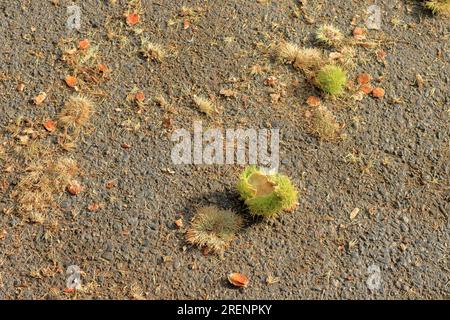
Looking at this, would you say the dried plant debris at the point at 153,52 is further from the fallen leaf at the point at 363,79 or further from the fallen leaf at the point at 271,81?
the fallen leaf at the point at 363,79

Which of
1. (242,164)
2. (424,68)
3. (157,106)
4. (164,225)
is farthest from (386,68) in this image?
(164,225)

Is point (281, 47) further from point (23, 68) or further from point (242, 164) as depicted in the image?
point (23, 68)

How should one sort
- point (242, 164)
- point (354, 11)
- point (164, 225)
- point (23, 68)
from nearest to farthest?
1. point (164, 225)
2. point (242, 164)
3. point (23, 68)
4. point (354, 11)

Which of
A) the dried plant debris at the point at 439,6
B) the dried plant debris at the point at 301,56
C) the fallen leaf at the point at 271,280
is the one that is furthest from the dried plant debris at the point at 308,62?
the fallen leaf at the point at 271,280

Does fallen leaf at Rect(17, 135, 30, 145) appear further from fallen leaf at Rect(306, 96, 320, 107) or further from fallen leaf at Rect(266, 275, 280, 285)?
fallen leaf at Rect(306, 96, 320, 107)

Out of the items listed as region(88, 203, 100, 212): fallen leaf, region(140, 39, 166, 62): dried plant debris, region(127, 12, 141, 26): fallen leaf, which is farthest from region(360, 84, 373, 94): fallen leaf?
region(88, 203, 100, 212): fallen leaf
